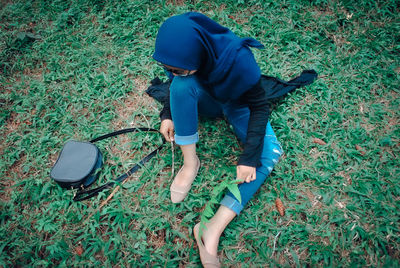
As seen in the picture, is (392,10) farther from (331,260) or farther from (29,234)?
(29,234)

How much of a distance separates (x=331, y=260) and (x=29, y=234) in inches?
98.9

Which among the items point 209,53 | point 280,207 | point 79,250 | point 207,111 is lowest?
point 79,250

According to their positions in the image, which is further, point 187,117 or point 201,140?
point 201,140

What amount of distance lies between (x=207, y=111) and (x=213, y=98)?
0.86ft

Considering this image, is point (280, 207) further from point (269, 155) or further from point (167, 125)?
point (167, 125)

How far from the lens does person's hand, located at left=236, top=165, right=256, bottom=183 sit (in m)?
1.84

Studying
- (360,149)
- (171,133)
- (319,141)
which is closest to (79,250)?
(171,133)

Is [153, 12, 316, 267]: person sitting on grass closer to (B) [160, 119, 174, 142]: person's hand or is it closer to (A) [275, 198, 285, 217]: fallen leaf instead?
(B) [160, 119, 174, 142]: person's hand

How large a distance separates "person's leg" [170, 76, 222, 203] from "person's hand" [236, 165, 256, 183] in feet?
1.41

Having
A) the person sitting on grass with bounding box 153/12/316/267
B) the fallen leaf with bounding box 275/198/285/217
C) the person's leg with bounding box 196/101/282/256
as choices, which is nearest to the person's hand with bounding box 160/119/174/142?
the person sitting on grass with bounding box 153/12/316/267

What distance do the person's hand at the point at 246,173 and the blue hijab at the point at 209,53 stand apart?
55 cm

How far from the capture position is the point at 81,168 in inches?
86.3

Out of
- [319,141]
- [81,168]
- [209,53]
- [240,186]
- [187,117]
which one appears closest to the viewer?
[209,53]

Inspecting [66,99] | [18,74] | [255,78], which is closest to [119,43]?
[66,99]
